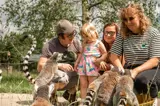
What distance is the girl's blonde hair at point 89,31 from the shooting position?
5000mm

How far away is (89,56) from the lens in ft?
17.0

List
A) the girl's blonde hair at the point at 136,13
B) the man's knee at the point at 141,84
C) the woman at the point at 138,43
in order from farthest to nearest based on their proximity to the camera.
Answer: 1. the girl's blonde hair at the point at 136,13
2. the woman at the point at 138,43
3. the man's knee at the point at 141,84

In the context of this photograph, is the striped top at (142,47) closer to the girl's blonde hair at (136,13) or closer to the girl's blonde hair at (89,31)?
the girl's blonde hair at (136,13)

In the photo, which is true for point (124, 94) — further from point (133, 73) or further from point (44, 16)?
point (44, 16)

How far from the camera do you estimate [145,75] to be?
3.69 m

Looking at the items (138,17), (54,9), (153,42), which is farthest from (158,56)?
(54,9)

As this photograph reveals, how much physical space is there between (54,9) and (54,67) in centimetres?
1319

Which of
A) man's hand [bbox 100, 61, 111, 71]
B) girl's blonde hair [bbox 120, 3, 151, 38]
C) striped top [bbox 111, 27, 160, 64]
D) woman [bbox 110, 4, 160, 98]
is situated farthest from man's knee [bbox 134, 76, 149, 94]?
man's hand [bbox 100, 61, 111, 71]

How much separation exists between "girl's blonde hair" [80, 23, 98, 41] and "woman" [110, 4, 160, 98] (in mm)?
933

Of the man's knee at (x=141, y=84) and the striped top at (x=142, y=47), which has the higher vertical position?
the striped top at (x=142, y=47)

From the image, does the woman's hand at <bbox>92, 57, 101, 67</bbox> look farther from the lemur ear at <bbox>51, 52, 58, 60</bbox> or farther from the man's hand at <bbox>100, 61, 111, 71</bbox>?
the lemur ear at <bbox>51, 52, 58, 60</bbox>

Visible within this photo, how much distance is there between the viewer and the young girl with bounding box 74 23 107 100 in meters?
5.04

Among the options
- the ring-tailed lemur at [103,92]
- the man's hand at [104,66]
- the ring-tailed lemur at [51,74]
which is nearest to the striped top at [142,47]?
the man's hand at [104,66]

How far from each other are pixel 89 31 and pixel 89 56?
1.19 ft
